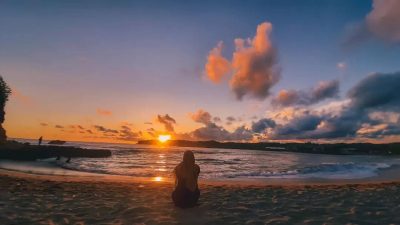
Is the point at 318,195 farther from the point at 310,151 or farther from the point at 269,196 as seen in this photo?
the point at 310,151

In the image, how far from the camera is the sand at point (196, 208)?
829 centimetres

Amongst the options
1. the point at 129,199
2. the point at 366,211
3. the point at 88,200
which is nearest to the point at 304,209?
the point at 366,211

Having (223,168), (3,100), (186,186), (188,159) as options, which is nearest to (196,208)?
(186,186)

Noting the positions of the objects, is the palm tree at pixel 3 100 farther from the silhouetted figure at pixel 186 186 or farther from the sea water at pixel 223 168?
the silhouetted figure at pixel 186 186

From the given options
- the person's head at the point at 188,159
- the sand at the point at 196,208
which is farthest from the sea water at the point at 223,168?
the person's head at the point at 188,159

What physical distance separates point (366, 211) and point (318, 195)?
126 inches

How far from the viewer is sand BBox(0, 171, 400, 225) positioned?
8289 mm

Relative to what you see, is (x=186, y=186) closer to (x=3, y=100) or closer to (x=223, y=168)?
(x=223, y=168)

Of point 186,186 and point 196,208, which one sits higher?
point 186,186

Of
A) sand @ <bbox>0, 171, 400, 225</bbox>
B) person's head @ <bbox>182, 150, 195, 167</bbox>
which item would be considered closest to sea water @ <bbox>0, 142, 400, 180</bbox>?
sand @ <bbox>0, 171, 400, 225</bbox>

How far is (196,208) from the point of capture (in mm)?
9867

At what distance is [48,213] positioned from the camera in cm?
866

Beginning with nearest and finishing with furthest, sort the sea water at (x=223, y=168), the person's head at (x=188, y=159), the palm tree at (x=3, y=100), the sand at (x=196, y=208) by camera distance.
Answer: the sand at (x=196, y=208), the person's head at (x=188, y=159), the sea water at (x=223, y=168), the palm tree at (x=3, y=100)

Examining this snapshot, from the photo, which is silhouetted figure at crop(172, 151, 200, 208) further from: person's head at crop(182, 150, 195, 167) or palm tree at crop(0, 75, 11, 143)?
palm tree at crop(0, 75, 11, 143)
